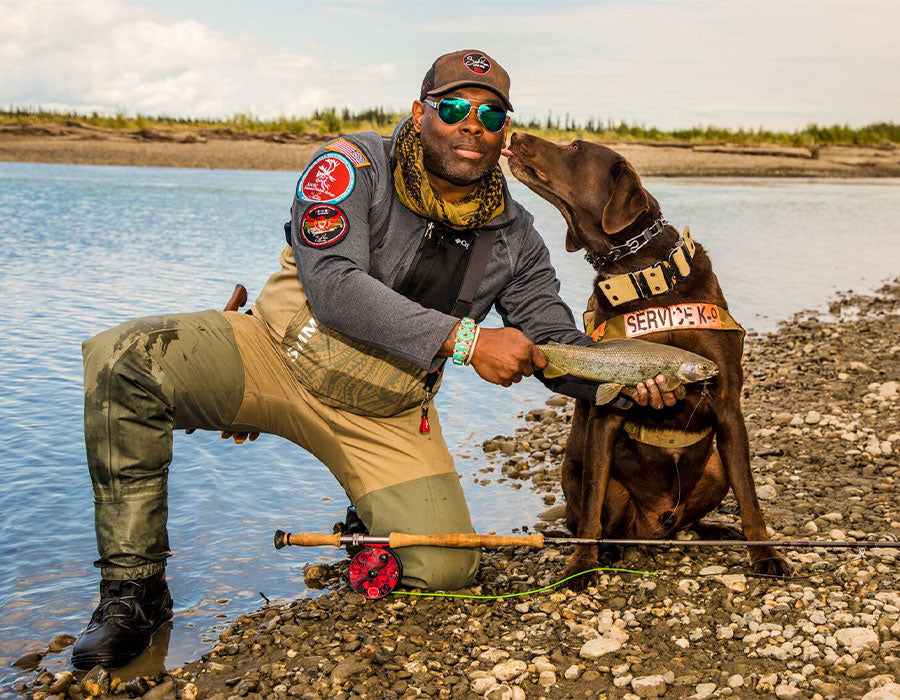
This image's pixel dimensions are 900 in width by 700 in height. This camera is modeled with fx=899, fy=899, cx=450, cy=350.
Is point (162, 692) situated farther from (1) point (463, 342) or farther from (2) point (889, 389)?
(2) point (889, 389)

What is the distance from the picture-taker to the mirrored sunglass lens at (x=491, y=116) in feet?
12.7

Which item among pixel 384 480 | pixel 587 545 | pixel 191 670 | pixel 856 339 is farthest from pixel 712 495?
pixel 856 339

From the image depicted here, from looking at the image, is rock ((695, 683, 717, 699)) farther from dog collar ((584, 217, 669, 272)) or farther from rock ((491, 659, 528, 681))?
dog collar ((584, 217, 669, 272))

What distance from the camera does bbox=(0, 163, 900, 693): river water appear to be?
14.2ft

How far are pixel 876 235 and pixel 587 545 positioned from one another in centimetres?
1969

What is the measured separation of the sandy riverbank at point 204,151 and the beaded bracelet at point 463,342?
32612 millimetres

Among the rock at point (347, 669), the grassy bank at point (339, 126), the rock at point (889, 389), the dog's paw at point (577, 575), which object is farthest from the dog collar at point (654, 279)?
the grassy bank at point (339, 126)

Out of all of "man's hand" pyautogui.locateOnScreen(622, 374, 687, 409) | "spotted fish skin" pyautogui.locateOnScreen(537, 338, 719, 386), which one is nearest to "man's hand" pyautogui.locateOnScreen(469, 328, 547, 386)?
"spotted fish skin" pyautogui.locateOnScreen(537, 338, 719, 386)

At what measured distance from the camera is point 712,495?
414 cm

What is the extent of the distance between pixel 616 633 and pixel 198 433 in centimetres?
389

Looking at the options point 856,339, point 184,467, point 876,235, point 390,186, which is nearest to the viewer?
point 390,186

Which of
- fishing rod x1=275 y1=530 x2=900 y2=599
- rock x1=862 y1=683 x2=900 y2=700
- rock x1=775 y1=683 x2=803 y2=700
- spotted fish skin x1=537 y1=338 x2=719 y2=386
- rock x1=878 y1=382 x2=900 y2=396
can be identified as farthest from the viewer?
rock x1=878 y1=382 x2=900 y2=396

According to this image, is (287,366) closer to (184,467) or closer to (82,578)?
(82,578)

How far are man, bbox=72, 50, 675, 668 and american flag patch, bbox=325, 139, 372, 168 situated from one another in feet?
0.03
